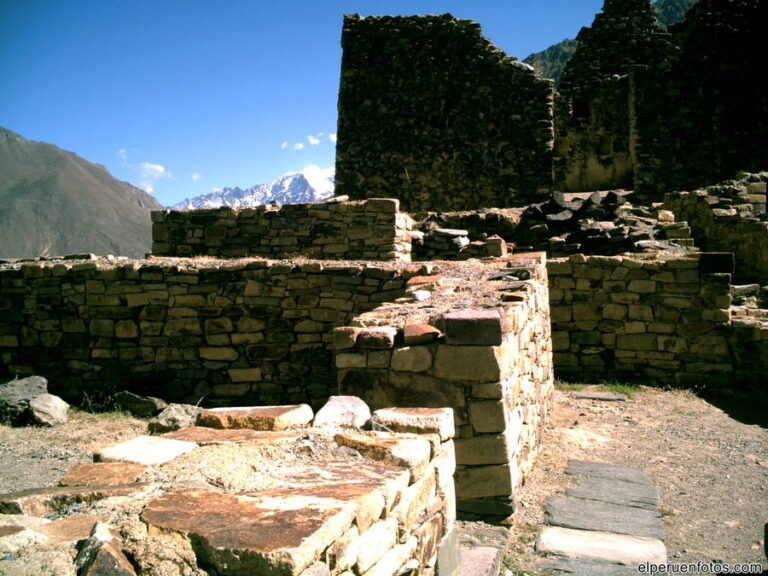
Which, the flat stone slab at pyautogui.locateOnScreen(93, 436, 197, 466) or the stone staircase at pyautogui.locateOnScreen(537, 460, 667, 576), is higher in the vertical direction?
the flat stone slab at pyautogui.locateOnScreen(93, 436, 197, 466)

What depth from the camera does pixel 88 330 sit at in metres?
7.31

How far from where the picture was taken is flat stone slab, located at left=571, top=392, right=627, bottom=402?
6.88 metres

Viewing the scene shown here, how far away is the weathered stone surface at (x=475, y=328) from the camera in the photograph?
3.42 m

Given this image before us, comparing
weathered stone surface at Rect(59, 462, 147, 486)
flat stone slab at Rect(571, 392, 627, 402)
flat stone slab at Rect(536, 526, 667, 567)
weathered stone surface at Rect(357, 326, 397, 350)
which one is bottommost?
flat stone slab at Rect(536, 526, 667, 567)

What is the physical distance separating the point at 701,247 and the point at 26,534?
36.0 feet

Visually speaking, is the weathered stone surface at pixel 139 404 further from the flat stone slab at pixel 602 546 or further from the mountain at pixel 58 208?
the mountain at pixel 58 208

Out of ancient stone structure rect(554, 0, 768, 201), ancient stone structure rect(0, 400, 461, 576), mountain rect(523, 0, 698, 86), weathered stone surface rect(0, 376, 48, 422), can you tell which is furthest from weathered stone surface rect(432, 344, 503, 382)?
mountain rect(523, 0, 698, 86)

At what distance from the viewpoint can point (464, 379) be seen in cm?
349

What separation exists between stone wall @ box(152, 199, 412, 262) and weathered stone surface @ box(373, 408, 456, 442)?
6.40 m

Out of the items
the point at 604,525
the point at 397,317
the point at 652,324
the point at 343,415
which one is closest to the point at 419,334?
the point at 397,317

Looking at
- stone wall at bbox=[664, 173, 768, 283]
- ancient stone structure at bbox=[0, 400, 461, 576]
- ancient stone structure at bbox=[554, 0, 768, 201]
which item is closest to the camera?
ancient stone structure at bbox=[0, 400, 461, 576]

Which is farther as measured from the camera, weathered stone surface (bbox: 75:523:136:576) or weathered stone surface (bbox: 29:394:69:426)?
weathered stone surface (bbox: 29:394:69:426)

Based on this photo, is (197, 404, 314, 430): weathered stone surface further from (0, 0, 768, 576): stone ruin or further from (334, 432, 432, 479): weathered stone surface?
(334, 432, 432, 479): weathered stone surface

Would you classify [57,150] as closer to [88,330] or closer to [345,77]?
[345,77]
